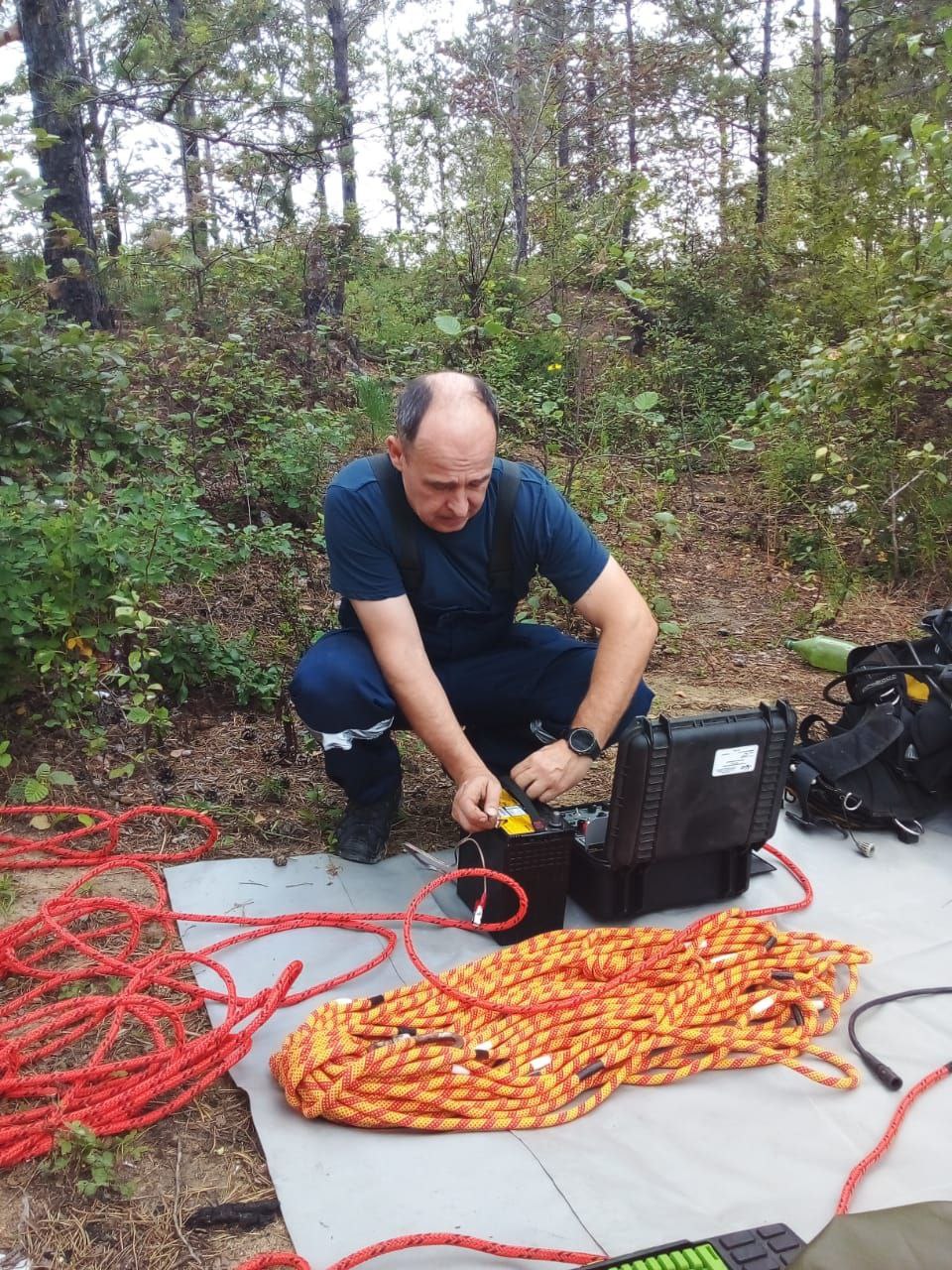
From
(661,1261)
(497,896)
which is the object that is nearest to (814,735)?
(497,896)

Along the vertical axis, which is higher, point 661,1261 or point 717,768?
point 717,768

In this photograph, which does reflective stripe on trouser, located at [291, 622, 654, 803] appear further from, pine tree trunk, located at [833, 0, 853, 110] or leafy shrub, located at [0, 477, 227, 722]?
pine tree trunk, located at [833, 0, 853, 110]

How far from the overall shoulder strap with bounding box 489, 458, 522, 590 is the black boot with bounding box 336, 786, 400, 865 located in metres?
0.67

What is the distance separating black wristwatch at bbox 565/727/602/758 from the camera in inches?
90.0

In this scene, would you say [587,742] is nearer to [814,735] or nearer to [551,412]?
[814,735]

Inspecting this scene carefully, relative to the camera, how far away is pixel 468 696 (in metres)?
2.68

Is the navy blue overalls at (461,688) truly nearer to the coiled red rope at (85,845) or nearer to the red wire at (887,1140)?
the coiled red rope at (85,845)

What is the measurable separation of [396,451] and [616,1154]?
5.18ft

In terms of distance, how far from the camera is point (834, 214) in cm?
760

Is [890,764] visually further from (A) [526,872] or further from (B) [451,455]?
(B) [451,455]

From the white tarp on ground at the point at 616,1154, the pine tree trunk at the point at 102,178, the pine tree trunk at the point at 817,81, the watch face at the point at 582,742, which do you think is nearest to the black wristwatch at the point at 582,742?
the watch face at the point at 582,742

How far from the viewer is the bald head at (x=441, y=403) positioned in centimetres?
222

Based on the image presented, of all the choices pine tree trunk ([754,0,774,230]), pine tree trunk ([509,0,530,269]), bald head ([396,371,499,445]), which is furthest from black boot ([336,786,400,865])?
pine tree trunk ([754,0,774,230])

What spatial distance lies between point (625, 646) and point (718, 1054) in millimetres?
955
